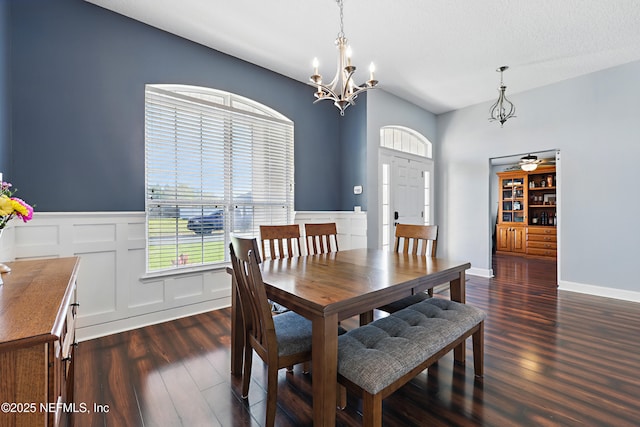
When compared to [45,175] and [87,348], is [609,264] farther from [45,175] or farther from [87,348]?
[45,175]

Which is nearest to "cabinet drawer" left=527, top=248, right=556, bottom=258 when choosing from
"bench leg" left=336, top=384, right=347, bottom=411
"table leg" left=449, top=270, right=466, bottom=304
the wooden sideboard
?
"table leg" left=449, top=270, right=466, bottom=304

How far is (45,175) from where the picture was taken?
2.34m

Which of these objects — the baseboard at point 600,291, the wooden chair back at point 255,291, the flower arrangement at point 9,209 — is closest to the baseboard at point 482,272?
the baseboard at point 600,291

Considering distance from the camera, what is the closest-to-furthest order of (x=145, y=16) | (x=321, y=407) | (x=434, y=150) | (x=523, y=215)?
1. (x=321, y=407)
2. (x=145, y=16)
3. (x=434, y=150)
4. (x=523, y=215)

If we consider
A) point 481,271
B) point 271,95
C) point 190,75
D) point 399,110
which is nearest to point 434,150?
point 399,110

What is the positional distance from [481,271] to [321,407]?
462 centimetres

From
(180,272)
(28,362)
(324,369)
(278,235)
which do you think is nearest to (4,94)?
(180,272)

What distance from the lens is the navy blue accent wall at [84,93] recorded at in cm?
227

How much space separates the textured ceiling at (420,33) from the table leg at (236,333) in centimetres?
252

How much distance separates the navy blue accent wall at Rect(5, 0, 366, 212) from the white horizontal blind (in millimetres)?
160

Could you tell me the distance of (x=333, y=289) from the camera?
58.2 inches

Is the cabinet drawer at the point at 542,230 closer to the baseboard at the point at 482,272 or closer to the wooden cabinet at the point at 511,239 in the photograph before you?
the wooden cabinet at the point at 511,239

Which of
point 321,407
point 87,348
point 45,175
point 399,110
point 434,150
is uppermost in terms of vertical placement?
point 399,110

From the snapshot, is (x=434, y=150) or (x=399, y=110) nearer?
(x=399, y=110)
